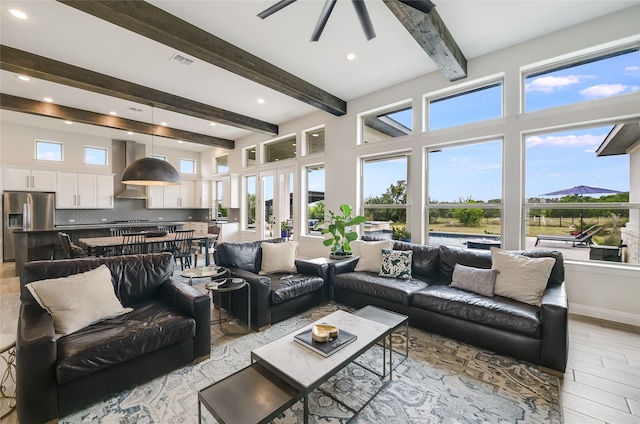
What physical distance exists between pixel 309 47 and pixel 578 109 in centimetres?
351

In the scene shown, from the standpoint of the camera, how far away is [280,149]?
25.0 feet

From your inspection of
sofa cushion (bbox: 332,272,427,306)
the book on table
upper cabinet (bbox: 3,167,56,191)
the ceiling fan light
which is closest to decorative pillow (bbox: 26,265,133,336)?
the book on table

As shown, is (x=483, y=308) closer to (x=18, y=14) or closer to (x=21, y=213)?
(x=18, y=14)

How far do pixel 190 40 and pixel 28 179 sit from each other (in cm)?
675

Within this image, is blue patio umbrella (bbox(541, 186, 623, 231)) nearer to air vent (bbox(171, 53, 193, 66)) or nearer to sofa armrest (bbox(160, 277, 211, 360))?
sofa armrest (bbox(160, 277, 211, 360))

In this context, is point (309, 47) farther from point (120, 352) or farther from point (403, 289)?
point (120, 352)

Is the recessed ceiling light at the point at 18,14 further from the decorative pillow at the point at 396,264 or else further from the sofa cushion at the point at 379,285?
the decorative pillow at the point at 396,264

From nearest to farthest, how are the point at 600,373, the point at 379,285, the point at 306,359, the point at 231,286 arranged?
1. the point at 306,359
2. the point at 600,373
3. the point at 231,286
4. the point at 379,285

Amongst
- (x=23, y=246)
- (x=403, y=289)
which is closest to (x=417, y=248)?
(x=403, y=289)

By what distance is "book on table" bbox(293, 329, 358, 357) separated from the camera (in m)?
1.80

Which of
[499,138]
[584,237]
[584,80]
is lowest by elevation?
[584,237]

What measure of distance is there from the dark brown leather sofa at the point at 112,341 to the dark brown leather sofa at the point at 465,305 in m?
1.95

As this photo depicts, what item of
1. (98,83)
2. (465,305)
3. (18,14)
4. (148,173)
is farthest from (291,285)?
(98,83)

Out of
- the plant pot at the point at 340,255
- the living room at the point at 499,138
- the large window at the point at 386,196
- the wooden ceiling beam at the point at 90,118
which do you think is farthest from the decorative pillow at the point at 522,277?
the wooden ceiling beam at the point at 90,118
